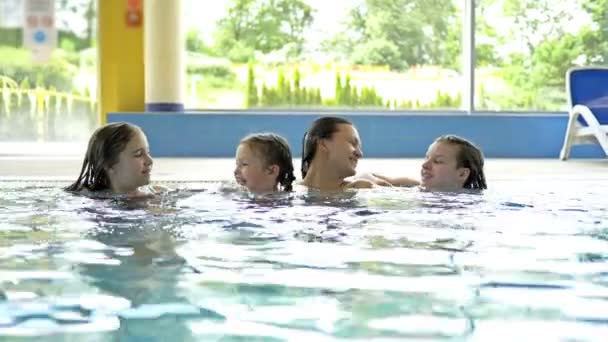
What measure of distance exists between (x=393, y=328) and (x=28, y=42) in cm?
993

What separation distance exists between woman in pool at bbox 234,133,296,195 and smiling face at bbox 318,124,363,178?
0.29 meters

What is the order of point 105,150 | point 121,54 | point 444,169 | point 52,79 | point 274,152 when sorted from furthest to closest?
point 52,79 < point 121,54 < point 444,169 < point 274,152 < point 105,150

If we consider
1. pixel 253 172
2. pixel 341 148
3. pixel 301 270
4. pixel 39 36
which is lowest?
pixel 301 270

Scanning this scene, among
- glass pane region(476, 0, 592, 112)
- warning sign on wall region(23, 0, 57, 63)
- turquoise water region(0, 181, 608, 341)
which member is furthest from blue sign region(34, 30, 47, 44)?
turquoise water region(0, 181, 608, 341)

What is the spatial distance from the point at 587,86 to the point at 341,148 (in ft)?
20.2

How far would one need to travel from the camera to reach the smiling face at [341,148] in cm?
491

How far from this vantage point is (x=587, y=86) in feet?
33.8

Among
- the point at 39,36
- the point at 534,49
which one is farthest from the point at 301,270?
the point at 534,49

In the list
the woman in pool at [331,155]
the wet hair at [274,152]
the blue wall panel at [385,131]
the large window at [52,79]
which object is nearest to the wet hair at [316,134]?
the woman in pool at [331,155]

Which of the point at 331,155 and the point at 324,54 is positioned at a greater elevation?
the point at 324,54

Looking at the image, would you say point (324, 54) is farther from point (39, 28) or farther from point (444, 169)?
point (444, 169)

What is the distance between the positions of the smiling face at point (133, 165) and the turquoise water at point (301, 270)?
0.43 feet

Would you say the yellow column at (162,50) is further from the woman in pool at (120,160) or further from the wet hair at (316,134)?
the woman in pool at (120,160)

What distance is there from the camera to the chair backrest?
33.5 feet
